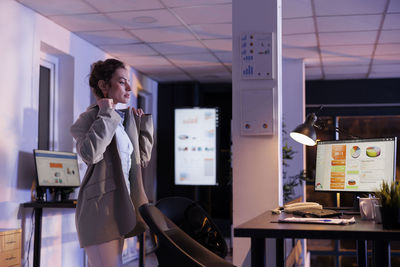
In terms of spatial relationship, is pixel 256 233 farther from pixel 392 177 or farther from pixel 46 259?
pixel 46 259

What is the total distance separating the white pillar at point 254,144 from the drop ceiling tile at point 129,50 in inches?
123

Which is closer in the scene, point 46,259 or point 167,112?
point 46,259

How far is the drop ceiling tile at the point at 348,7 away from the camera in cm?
504

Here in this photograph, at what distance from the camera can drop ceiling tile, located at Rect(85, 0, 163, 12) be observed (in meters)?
4.96

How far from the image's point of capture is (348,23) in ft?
18.8

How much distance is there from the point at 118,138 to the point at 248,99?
1.44m

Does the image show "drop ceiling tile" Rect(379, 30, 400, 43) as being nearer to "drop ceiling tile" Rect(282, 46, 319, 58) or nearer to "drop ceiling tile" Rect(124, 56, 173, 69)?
"drop ceiling tile" Rect(282, 46, 319, 58)

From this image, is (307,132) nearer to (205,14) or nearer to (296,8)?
(296,8)

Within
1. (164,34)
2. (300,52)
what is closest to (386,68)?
(300,52)

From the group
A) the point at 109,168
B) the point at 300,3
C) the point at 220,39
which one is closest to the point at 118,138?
the point at 109,168

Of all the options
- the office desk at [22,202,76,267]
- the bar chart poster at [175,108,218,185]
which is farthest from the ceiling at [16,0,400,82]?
the office desk at [22,202,76,267]

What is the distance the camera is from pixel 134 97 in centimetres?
805

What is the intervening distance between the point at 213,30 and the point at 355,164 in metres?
3.24

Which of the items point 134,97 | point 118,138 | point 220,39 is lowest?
point 118,138
